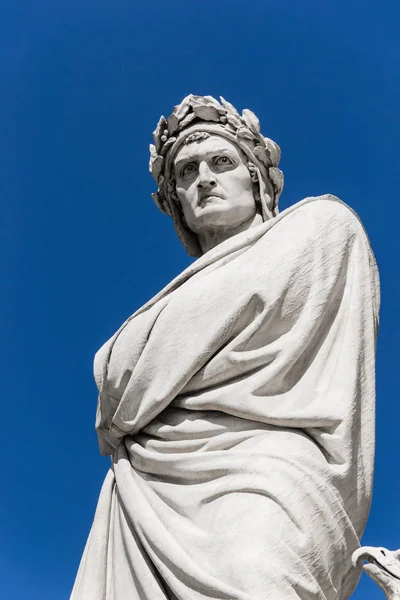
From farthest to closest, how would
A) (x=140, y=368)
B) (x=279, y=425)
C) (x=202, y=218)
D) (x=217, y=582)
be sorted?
(x=202, y=218), (x=140, y=368), (x=279, y=425), (x=217, y=582)

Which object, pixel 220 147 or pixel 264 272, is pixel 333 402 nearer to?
pixel 264 272

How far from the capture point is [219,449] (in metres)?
6.27

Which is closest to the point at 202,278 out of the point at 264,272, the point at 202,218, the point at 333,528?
the point at 264,272

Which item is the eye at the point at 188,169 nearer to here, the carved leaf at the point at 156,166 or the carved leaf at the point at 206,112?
Answer: the carved leaf at the point at 156,166

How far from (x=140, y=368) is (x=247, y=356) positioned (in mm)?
673

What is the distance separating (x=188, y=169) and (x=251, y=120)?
0.61 meters

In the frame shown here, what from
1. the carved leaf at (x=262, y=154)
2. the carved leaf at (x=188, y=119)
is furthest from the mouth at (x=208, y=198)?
the carved leaf at (x=188, y=119)

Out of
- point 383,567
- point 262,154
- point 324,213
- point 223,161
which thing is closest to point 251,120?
point 262,154

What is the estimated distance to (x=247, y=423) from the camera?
249 inches

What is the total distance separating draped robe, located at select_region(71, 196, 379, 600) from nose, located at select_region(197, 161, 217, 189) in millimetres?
765

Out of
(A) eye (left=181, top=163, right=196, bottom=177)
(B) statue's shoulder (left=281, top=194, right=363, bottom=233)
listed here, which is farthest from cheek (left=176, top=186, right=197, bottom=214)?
(B) statue's shoulder (left=281, top=194, right=363, bottom=233)

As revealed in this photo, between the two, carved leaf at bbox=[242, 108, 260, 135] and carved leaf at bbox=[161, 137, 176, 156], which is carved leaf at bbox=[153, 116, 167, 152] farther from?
carved leaf at bbox=[242, 108, 260, 135]

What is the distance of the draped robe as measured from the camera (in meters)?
5.77

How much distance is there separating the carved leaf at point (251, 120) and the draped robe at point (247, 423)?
1143 millimetres
